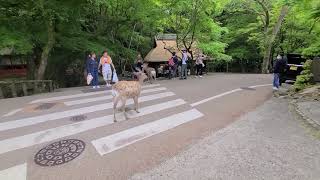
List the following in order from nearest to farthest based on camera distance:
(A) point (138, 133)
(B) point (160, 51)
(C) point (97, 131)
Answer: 1. (A) point (138, 133)
2. (C) point (97, 131)
3. (B) point (160, 51)

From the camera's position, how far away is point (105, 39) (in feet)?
71.2

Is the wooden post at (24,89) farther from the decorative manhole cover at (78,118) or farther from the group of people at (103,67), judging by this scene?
the decorative manhole cover at (78,118)

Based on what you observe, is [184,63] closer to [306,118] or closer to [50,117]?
[306,118]

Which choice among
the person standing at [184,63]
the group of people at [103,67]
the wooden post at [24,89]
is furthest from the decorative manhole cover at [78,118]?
the person standing at [184,63]

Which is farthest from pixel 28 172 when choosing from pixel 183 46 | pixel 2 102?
pixel 183 46

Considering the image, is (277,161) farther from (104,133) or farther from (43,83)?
(43,83)

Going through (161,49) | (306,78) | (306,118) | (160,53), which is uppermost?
(161,49)

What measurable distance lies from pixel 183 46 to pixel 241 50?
11.6m

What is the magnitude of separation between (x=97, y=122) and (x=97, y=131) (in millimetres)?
840

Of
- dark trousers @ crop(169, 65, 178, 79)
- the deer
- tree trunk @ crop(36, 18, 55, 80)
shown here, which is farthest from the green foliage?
the deer

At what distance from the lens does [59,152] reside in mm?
7324

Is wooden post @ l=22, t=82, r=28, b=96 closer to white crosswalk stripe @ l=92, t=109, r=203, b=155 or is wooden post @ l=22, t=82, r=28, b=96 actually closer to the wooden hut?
white crosswalk stripe @ l=92, t=109, r=203, b=155

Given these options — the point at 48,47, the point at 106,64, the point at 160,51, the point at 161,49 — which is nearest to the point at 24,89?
the point at 48,47

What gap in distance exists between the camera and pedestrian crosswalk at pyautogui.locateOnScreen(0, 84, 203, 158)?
788 cm
